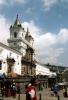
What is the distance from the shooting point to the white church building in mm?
53031

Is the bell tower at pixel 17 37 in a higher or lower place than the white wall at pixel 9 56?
higher

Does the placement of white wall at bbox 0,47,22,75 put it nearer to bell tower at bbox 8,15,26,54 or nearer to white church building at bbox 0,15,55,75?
white church building at bbox 0,15,55,75

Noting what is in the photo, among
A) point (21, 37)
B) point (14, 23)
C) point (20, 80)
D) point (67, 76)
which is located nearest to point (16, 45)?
point (21, 37)

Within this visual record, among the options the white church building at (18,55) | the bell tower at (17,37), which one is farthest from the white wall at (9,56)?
the bell tower at (17,37)

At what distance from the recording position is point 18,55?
59.7 m

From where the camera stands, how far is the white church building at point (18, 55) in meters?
53.0

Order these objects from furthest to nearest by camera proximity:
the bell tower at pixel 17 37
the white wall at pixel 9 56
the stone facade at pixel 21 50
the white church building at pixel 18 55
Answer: the bell tower at pixel 17 37, the stone facade at pixel 21 50, the white church building at pixel 18 55, the white wall at pixel 9 56

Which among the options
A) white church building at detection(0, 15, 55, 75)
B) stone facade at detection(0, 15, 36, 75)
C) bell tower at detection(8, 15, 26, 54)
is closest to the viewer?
white church building at detection(0, 15, 55, 75)

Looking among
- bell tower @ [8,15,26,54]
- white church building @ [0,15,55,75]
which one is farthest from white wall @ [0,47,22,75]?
Result: bell tower @ [8,15,26,54]

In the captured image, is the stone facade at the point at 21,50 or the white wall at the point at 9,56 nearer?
the white wall at the point at 9,56

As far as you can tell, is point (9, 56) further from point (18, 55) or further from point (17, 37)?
point (17, 37)

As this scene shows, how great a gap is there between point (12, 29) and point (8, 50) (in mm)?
23391

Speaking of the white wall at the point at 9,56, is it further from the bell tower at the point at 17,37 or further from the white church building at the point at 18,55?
the bell tower at the point at 17,37

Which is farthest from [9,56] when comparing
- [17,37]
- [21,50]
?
[17,37]
